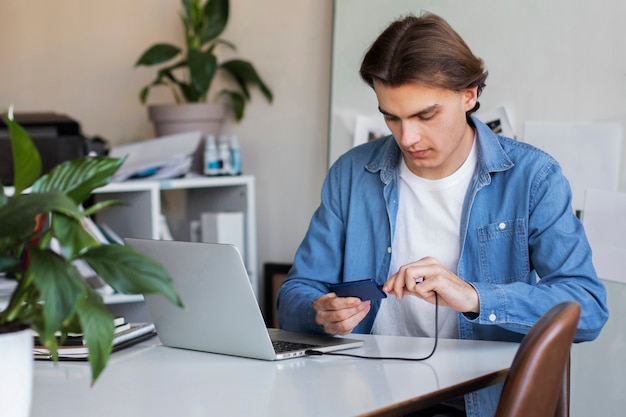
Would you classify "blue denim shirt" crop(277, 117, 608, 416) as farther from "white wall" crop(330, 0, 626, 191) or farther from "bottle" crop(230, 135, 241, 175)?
Answer: "bottle" crop(230, 135, 241, 175)

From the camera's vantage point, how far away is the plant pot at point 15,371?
3.58ft

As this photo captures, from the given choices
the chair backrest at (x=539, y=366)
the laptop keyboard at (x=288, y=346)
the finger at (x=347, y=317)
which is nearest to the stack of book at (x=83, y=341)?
the laptop keyboard at (x=288, y=346)

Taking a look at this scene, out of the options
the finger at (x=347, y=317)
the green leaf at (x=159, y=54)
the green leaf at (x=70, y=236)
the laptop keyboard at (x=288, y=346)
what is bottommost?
the laptop keyboard at (x=288, y=346)

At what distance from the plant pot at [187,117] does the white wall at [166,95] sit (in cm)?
16

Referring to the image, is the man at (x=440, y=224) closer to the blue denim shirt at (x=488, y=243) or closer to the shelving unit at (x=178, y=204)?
the blue denim shirt at (x=488, y=243)

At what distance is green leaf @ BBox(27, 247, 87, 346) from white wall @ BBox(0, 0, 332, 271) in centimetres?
220

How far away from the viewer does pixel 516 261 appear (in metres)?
1.90

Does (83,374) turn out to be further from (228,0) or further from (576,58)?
(228,0)

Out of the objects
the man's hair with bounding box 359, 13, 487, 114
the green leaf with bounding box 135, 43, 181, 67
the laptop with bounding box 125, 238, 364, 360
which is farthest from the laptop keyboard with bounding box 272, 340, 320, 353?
the green leaf with bounding box 135, 43, 181, 67

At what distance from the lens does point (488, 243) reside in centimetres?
192

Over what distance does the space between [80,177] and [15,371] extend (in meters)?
0.25

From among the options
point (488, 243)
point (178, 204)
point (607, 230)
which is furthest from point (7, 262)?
point (178, 204)

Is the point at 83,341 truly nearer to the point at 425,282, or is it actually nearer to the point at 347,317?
the point at 347,317

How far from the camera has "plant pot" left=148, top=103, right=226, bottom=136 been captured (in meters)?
3.25
